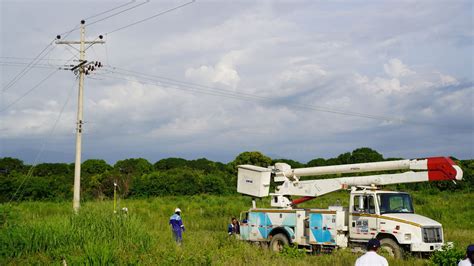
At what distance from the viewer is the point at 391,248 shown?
59.8 feet

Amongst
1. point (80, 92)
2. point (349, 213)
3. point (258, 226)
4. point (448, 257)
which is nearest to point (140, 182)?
point (80, 92)

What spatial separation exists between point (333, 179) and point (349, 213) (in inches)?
70.2

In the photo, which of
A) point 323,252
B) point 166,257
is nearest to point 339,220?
point 323,252

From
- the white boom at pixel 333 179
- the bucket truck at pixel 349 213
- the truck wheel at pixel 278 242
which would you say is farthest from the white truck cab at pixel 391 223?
the truck wheel at pixel 278 242

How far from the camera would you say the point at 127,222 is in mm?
18672

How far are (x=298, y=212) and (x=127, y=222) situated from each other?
20.5 feet

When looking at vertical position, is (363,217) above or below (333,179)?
below

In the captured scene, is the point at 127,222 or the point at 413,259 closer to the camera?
the point at 413,259

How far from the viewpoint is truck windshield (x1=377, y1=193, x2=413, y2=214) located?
1908 centimetres

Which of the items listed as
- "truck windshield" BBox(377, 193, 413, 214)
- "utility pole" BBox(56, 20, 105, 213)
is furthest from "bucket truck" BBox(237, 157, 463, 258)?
"utility pole" BBox(56, 20, 105, 213)

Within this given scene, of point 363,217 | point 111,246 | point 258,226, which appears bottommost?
point 111,246

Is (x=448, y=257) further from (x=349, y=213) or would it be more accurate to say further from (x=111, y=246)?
(x=111, y=246)

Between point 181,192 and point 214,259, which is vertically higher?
point 181,192

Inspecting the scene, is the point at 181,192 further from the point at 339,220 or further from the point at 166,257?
the point at 166,257
